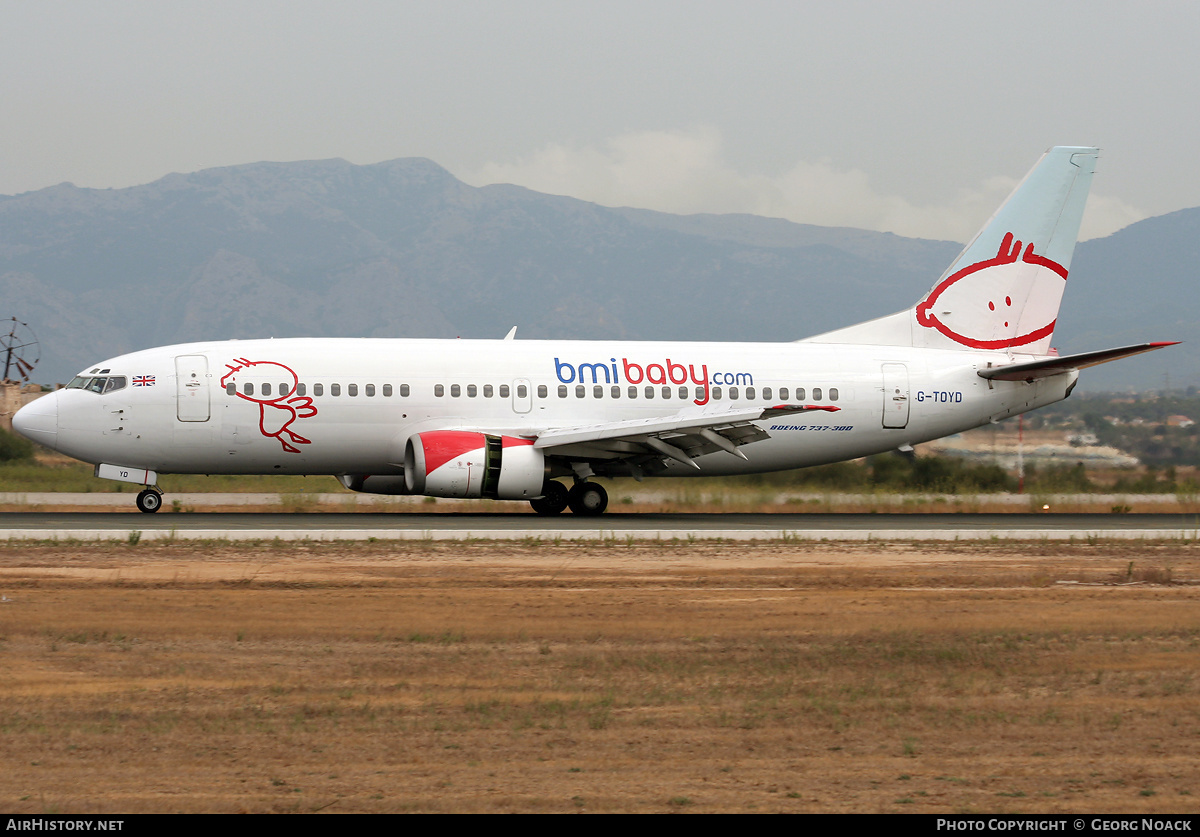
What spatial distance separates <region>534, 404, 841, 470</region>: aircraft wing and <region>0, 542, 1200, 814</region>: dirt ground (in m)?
8.60

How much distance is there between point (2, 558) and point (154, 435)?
8.55 metres

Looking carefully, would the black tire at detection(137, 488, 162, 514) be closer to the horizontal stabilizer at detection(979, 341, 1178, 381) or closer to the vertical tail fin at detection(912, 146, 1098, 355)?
the vertical tail fin at detection(912, 146, 1098, 355)

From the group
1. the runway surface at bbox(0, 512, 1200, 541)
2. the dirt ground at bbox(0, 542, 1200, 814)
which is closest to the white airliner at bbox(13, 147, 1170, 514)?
the runway surface at bbox(0, 512, 1200, 541)

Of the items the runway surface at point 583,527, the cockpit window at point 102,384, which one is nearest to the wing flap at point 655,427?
the runway surface at point 583,527

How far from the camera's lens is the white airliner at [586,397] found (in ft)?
87.8

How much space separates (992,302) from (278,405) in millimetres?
17909

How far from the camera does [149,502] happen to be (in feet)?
88.6

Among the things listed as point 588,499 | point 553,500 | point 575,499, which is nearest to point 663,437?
point 588,499

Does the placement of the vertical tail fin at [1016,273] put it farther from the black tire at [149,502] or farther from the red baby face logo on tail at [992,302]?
the black tire at [149,502]

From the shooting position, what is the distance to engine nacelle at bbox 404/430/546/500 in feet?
86.0

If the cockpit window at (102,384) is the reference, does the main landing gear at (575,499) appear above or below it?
below

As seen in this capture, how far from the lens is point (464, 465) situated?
86.0ft

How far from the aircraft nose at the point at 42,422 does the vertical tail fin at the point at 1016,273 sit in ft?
66.8
